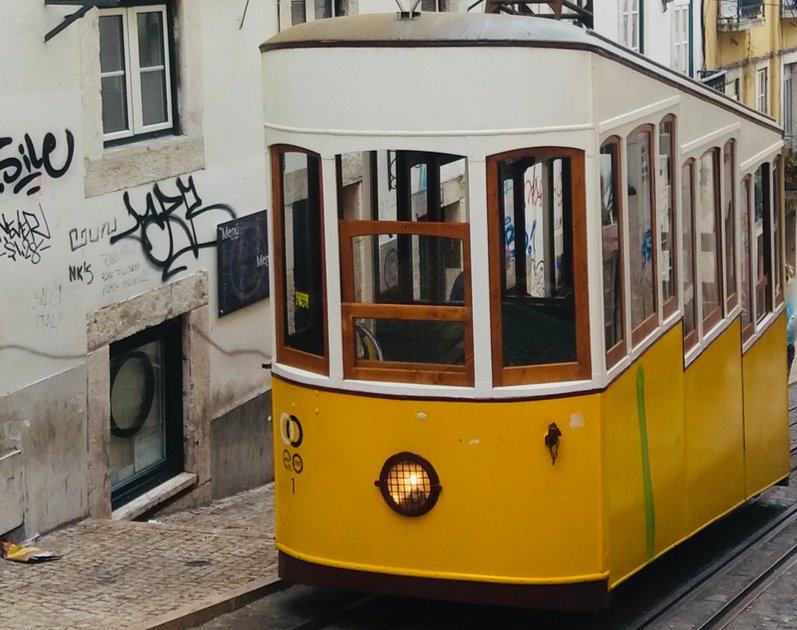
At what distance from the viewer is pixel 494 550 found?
7.46m

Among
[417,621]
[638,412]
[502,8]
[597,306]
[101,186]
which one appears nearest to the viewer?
[597,306]

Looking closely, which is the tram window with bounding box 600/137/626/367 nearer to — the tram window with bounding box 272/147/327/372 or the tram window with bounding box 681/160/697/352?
the tram window with bounding box 681/160/697/352

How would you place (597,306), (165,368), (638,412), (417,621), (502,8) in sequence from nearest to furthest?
(597,306)
(638,412)
(417,621)
(502,8)
(165,368)

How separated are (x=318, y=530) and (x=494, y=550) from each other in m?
0.86

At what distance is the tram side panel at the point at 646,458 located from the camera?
24.9 feet

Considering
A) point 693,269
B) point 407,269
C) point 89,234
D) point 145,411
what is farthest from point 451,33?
point 145,411

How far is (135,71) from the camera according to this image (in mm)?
11109

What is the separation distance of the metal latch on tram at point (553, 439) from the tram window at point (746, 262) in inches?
122

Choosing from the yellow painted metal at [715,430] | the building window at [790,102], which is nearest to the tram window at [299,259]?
the yellow painted metal at [715,430]

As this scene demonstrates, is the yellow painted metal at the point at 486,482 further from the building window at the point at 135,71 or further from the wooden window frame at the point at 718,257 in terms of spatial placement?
the building window at the point at 135,71

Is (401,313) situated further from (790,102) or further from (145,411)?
(790,102)

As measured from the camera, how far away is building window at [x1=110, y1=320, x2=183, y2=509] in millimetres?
11203

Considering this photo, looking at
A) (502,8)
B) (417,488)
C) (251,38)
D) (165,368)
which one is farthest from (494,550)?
(251,38)

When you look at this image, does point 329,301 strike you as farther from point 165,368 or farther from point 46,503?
point 165,368
